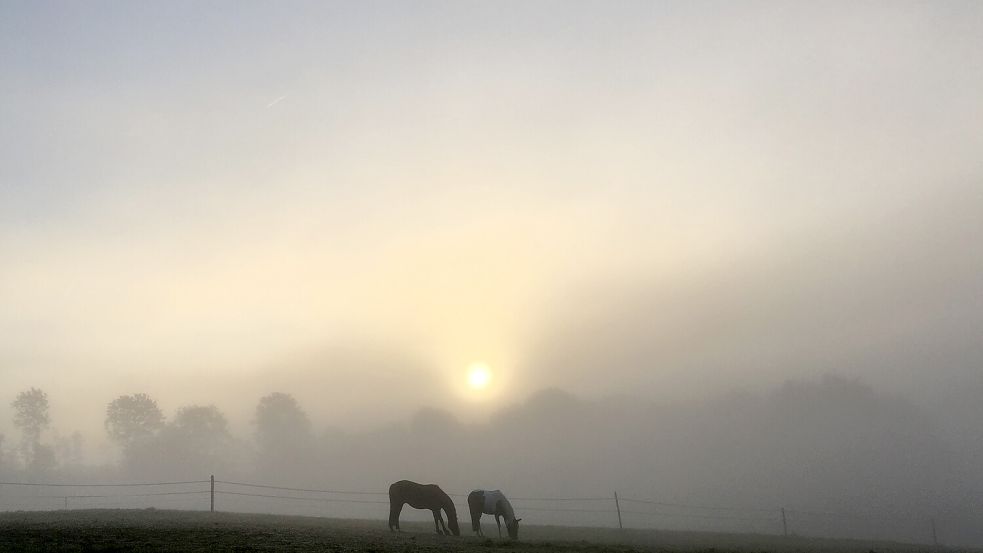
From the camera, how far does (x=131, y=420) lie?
106 meters

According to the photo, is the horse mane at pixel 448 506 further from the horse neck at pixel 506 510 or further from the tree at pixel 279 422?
the tree at pixel 279 422

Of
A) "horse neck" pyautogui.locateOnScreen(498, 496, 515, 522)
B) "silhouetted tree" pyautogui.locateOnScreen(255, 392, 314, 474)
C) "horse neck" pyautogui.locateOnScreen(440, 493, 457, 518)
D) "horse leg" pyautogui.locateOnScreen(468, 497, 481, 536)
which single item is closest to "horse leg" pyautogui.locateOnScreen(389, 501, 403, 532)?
"horse neck" pyautogui.locateOnScreen(440, 493, 457, 518)

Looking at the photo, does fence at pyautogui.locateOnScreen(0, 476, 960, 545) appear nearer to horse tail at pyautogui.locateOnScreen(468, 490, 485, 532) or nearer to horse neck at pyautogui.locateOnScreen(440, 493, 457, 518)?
horse tail at pyautogui.locateOnScreen(468, 490, 485, 532)

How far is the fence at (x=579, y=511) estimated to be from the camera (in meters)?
69.6

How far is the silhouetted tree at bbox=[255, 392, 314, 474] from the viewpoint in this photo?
116 metres

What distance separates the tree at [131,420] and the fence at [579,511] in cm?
912

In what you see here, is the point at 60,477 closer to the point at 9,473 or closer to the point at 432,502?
the point at 9,473

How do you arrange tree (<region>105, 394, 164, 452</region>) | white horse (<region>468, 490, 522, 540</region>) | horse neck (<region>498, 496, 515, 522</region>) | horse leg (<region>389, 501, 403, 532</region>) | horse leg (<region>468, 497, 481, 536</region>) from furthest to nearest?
tree (<region>105, 394, 164, 452</region>), white horse (<region>468, 490, 522, 540</region>), horse neck (<region>498, 496, 515, 522</region>), horse leg (<region>468, 497, 481, 536</region>), horse leg (<region>389, 501, 403, 532</region>)

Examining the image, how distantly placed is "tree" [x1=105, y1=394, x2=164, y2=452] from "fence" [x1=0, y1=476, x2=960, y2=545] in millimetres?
9118

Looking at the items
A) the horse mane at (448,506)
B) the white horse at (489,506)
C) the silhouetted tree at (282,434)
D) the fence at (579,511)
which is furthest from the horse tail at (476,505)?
the silhouetted tree at (282,434)

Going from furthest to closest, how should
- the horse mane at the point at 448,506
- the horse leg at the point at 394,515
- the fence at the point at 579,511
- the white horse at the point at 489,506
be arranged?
the fence at the point at 579,511 → the white horse at the point at 489,506 → the horse mane at the point at 448,506 → the horse leg at the point at 394,515

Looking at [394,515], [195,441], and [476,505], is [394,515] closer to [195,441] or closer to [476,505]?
[476,505]

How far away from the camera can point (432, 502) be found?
2869cm

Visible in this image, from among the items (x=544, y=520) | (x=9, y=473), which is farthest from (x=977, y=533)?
(x=9, y=473)
